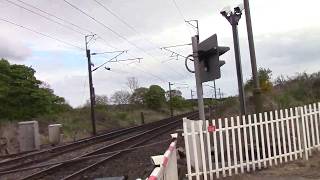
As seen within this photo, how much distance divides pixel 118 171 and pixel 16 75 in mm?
48696

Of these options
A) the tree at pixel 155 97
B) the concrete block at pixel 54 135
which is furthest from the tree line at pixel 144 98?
the concrete block at pixel 54 135

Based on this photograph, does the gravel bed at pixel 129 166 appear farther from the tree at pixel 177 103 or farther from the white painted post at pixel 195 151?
the tree at pixel 177 103

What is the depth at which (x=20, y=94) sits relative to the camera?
62031 millimetres

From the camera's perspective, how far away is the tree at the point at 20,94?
2388 inches

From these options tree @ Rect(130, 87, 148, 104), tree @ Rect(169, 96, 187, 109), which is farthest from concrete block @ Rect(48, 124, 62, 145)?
tree @ Rect(169, 96, 187, 109)

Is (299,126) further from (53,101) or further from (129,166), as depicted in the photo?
(53,101)

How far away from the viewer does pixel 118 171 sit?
17.1 meters

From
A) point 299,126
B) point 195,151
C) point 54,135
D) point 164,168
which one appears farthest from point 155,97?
point 164,168

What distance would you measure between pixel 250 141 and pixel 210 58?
2954mm

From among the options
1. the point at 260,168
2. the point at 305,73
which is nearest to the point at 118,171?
the point at 260,168

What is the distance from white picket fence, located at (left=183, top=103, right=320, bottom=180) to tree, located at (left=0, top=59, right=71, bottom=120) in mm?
48805

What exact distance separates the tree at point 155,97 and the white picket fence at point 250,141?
94387 mm

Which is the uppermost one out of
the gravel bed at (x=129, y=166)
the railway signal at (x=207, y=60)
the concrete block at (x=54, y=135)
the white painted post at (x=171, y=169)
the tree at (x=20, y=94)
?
the tree at (x=20, y=94)

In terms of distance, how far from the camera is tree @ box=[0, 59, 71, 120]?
60.7m
